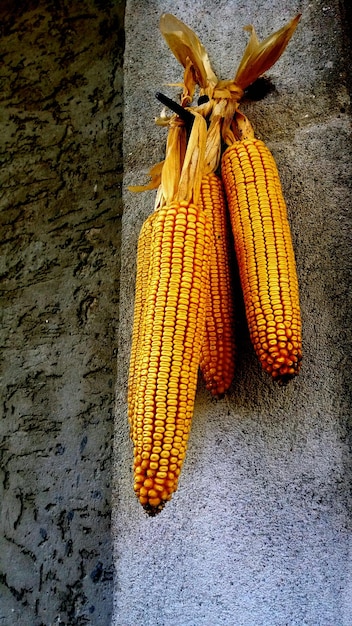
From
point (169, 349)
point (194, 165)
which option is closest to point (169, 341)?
point (169, 349)

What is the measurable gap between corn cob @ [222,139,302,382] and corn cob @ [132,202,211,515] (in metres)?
0.11

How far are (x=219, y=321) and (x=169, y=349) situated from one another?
0.23 metres

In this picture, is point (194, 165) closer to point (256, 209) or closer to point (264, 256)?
point (256, 209)

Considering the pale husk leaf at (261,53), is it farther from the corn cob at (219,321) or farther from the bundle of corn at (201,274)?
the corn cob at (219,321)

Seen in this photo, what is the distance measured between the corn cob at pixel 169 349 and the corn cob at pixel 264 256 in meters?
0.11

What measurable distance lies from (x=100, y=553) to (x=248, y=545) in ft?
1.77

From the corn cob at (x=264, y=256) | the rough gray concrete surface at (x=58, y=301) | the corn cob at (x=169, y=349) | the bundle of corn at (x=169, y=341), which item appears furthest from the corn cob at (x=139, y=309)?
the rough gray concrete surface at (x=58, y=301)

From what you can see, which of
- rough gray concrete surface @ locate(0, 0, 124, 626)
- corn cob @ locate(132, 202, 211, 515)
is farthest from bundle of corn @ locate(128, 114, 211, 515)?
rough gray concrete surface @ locate(0, 0, 124, 626)

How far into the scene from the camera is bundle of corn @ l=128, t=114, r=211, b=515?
122 cm

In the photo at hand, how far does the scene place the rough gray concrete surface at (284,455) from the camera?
58.1 inches

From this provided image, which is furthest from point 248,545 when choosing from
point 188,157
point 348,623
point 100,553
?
point 188,157

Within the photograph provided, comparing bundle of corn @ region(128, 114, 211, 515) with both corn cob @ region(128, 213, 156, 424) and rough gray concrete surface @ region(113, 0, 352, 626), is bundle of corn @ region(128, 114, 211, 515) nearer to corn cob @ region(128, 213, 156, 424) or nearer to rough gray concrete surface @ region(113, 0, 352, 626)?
corn cob @ region(128, 213, 156, 424)

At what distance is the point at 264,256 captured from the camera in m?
1.41

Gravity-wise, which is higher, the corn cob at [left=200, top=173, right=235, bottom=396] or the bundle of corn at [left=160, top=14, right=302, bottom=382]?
the bundle of corn at [left=160, top=14, right=302, bottom=382]
